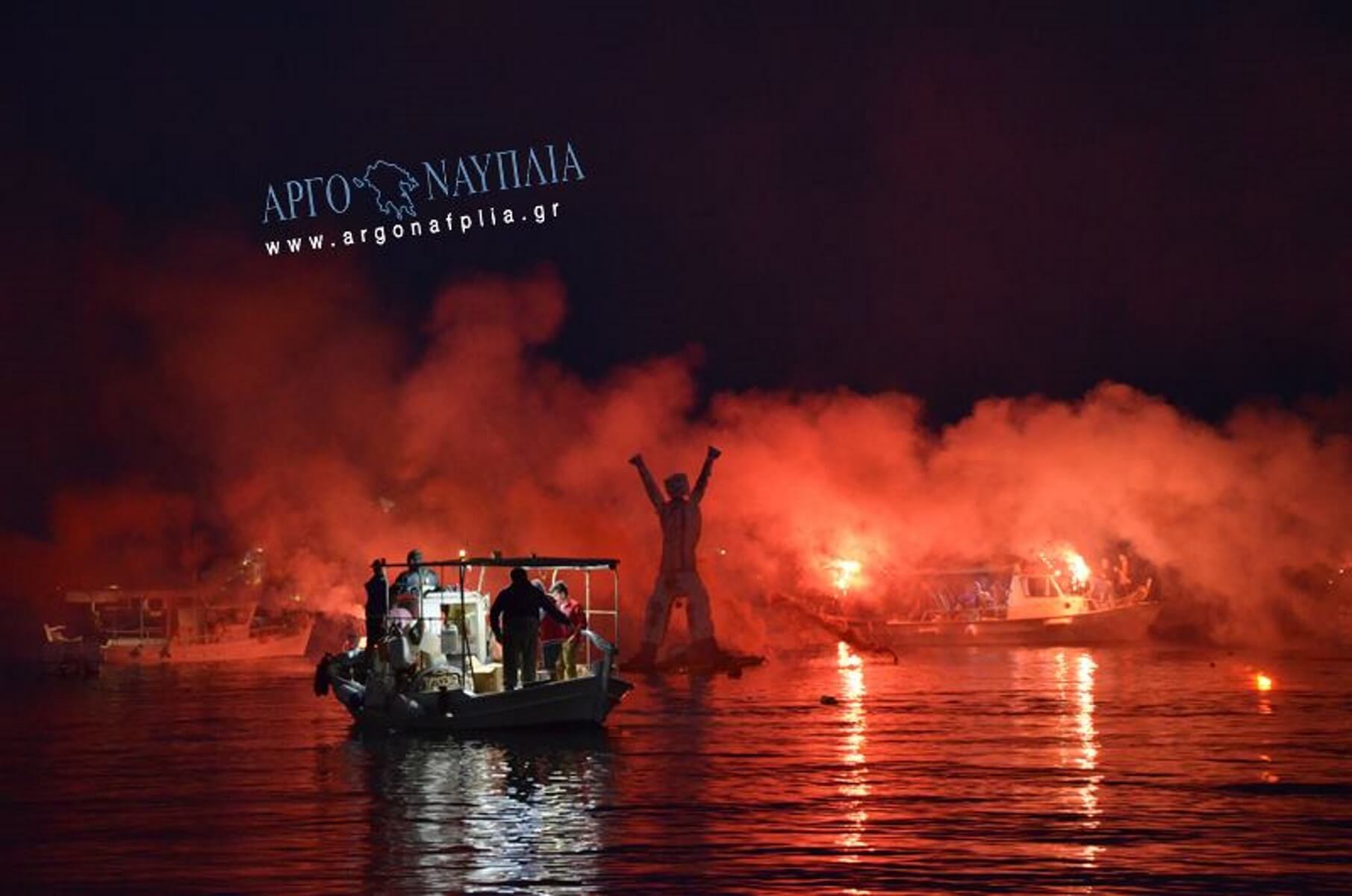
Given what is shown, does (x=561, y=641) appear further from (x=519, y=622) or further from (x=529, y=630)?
(x=519, y=622)

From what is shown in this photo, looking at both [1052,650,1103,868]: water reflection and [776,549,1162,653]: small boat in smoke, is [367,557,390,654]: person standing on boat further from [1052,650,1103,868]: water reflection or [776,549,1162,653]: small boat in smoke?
[776,549,1162,653]: small boat in smoke

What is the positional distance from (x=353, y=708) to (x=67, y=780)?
906 cm

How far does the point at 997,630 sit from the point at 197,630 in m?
33.9

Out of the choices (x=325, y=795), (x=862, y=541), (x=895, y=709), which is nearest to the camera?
(x=325, y=795)

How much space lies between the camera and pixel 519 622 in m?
35.9

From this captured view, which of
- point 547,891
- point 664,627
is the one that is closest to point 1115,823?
point 547,891

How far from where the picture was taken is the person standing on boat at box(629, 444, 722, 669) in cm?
6222

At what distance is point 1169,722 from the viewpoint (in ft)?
126

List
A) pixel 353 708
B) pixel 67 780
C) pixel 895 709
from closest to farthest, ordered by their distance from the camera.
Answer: pixel 67 780, pixel 353 708, pixel 895 709

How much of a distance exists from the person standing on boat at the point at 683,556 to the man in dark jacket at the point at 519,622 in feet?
83.8

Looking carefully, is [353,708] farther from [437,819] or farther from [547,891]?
[547,891]

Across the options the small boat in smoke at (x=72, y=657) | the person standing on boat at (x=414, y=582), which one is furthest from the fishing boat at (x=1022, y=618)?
the person standing on boat at (x=414, y=582)

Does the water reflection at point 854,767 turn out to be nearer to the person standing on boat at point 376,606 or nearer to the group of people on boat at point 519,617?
the group of people on boat at point 519,617

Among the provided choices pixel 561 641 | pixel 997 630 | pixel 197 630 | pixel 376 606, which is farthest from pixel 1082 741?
pixel 197 630
